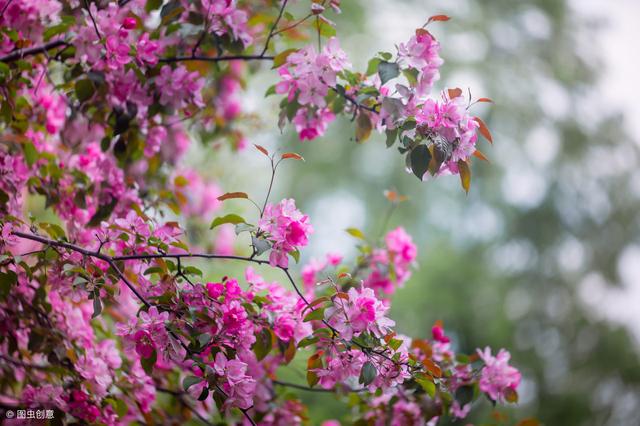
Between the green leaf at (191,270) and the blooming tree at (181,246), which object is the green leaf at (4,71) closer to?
the blooming tree at (181,246)

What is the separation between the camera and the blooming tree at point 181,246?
1.05m

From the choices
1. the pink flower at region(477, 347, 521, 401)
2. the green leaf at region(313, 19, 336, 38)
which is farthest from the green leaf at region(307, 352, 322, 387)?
the green leaf at region(313, 19, 336, 38)

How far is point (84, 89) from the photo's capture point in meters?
1.25

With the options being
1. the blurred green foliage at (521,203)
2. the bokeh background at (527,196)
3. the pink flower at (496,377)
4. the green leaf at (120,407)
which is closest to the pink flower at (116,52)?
the green leaf at (120,407)

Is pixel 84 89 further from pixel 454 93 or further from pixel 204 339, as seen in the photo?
pixel 454 93

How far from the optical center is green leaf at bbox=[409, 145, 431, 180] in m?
1.03

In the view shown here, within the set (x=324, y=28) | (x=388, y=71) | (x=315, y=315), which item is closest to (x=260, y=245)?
(x=315, y=315)

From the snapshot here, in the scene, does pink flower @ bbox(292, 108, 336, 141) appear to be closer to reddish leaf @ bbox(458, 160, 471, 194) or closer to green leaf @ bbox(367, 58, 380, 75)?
green leaf @ bbox(367, 58, 380, 75)

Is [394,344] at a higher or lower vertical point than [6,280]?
lower

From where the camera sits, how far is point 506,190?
4520 mm

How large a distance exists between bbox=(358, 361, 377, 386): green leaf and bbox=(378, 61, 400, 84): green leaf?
0.47m

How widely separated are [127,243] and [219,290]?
0.63 feet

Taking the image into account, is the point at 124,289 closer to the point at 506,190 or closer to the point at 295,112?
the point at 295,112

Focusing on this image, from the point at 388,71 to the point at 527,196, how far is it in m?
3.70
